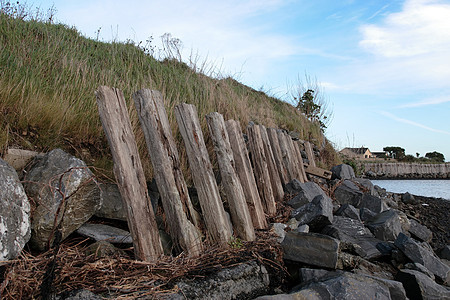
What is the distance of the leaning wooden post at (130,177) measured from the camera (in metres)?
3.05

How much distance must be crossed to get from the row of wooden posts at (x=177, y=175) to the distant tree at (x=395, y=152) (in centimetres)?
4165

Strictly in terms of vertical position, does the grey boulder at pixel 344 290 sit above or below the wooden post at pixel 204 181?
below

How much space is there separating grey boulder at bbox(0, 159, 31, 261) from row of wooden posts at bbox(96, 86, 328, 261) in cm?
76

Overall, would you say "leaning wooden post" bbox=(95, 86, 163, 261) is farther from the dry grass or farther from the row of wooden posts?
the dry grass

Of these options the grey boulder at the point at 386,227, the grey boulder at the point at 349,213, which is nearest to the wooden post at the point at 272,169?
the grey boulder at the point at 349,213

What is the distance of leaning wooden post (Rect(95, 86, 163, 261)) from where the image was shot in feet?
10.0

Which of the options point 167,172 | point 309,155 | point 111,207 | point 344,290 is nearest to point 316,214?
point 344,290

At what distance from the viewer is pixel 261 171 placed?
5.12m

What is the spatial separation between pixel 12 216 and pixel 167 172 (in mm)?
1310

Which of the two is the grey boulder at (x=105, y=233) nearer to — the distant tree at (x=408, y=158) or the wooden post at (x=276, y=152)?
the wooden post at (x=276, y=152)

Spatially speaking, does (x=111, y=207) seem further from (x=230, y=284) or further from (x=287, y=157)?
(x=287, y=157)

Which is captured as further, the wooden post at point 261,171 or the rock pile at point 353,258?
the wooden post at point 261,171

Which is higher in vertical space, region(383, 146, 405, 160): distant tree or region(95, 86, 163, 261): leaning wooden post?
region(383, 146, 405, 160): distant tree

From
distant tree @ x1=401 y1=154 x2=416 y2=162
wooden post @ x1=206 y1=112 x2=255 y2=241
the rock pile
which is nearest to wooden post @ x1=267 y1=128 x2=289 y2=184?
the rock pile
